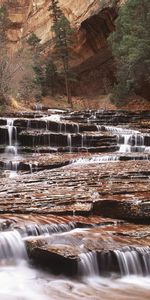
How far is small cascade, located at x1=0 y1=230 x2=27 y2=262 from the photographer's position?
26.0 ft

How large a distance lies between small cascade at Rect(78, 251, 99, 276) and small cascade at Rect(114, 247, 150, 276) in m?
0.40

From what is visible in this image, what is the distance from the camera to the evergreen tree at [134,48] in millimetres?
28094

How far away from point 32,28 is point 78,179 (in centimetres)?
4318

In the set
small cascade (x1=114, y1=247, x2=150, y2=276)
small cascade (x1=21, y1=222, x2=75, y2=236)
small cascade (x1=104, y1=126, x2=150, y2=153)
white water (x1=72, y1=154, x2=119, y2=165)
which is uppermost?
small cascade (x1=104, y1=126, x2=150, y2=153)

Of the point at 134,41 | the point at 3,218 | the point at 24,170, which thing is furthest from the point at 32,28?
the point at 3,218

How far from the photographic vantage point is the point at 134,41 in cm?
2862

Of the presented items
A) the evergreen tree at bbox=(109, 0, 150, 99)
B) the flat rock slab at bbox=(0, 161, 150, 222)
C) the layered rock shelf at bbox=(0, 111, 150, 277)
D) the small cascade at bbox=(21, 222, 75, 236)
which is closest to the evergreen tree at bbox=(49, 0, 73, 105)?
the evergreen tree at bbox=(109, 0, 150, 99)

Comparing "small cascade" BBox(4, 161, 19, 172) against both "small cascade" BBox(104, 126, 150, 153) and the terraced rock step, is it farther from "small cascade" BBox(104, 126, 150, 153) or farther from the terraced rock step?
the terraced rock step

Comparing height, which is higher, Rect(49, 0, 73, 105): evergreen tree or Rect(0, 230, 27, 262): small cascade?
Rect(49, 0, 73, 105): evergreen tree

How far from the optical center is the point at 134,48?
1106 inches

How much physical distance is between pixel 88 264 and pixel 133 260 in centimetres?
→ 82

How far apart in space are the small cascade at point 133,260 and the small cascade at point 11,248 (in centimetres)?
169

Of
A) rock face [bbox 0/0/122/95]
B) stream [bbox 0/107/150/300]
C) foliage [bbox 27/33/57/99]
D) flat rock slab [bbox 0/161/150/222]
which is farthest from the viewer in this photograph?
foliage [bbox 27/33/57/99]

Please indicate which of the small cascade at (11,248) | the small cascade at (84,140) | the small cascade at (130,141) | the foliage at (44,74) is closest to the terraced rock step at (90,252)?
the small cascade at (11,248)
